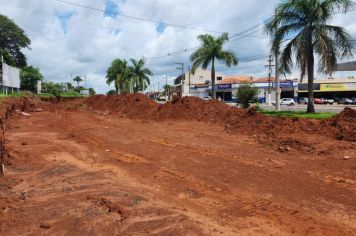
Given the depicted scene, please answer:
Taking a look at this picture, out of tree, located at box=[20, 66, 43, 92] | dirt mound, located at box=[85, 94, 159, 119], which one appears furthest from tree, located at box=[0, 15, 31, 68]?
dirt mound, located at box=[85, 94, 159, 119]

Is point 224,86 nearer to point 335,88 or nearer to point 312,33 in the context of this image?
point 335,88

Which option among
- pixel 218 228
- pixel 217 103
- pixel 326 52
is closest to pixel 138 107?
pixel 217 103

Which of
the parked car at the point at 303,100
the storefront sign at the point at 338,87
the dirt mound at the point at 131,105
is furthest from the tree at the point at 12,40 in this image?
the storefront sign at the point at 338,87

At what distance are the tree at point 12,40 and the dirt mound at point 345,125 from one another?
187 feet

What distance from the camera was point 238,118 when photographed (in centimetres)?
2048

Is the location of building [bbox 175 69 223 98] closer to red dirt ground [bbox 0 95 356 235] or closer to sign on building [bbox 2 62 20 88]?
sign on building [bbox 2 62 20 88]

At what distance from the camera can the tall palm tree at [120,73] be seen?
246 feet

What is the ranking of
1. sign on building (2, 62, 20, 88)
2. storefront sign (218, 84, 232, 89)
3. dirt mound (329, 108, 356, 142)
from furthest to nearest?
storefront sign (218, 84, 232, 89)
sign on building (2, 62, 20, 88)
dirt mound (329, 108, 356, 142)

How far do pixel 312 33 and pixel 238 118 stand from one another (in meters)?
8.68

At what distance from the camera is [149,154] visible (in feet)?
40.1

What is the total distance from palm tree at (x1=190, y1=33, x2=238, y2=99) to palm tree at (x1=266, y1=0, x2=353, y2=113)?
584 inches

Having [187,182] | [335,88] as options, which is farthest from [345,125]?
[335,88]

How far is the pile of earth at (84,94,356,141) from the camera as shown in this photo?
15.4m

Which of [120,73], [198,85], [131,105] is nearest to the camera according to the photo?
[131,105]
